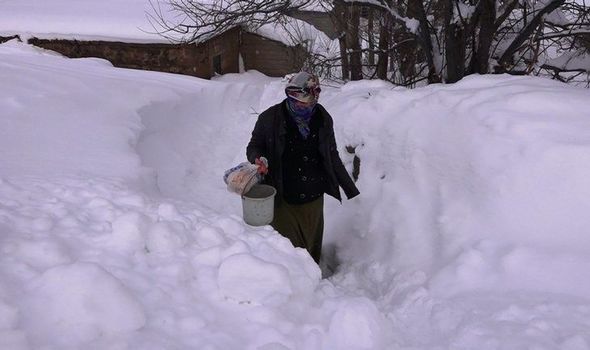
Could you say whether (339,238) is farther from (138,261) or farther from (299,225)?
(138,261)

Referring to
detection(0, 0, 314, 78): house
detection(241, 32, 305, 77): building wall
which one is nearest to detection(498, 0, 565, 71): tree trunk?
detection(0, 0, 314, 78): house

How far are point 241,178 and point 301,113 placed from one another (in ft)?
2.44

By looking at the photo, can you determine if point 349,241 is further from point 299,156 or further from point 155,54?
point 155,54

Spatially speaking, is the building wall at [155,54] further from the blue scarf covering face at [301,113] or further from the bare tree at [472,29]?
the blue scarf covering face at [301,113]

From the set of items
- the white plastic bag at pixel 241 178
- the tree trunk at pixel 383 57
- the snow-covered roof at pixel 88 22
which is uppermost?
the snow-covered roof at pixel 88 22

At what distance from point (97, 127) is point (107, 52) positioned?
7.44 metres

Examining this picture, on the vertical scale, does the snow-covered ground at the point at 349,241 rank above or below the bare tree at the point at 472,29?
below

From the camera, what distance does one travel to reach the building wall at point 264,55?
14.5 meters

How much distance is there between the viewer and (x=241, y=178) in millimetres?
2674

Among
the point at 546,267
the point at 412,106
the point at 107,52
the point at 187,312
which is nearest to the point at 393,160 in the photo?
the point at 412,106

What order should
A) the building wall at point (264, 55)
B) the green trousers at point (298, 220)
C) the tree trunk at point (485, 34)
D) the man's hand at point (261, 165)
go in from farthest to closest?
the building wall at point (264, 55) < the tree trunk at point (485, 34) < the green trousers at point (298, 220) < the man's hand at point (261, 165)

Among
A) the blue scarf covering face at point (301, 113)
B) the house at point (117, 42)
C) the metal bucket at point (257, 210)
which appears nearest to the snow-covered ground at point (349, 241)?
the metal bucket at point (257, 210)

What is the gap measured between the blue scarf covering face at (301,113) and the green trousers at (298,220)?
1.87ft

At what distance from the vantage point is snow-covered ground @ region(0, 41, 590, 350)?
68.6 inches
